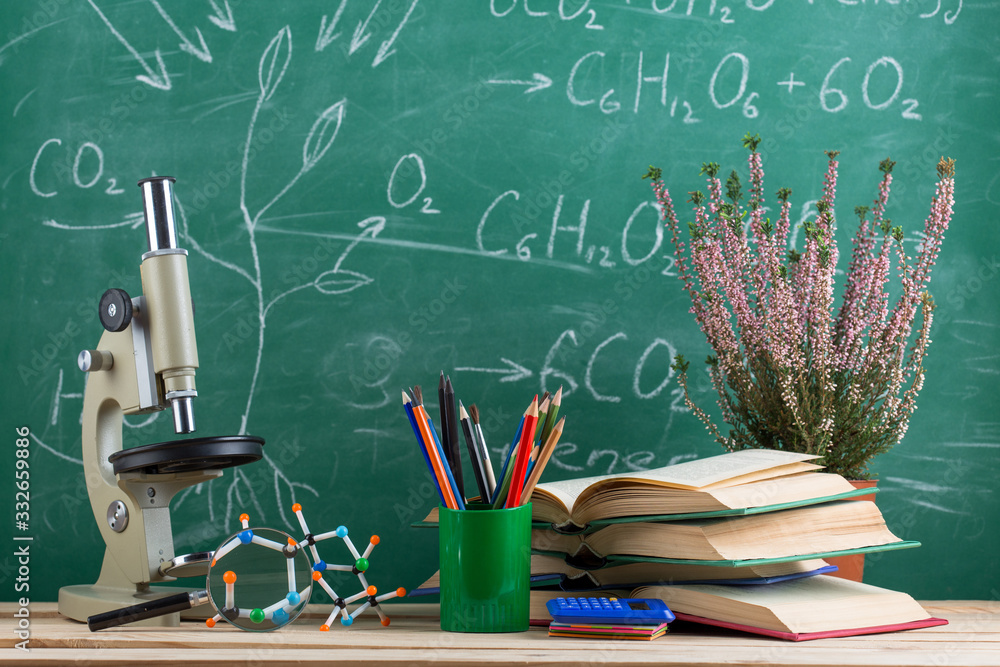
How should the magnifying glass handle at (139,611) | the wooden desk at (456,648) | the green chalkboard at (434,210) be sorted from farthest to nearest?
1. the green chalkboard at (434,210)
2. the magnifying glass handle at (139,611)
3. the wooden desk at (456,648)

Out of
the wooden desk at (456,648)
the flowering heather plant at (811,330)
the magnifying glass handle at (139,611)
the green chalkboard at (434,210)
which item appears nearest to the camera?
the wooden desk at (456,648)

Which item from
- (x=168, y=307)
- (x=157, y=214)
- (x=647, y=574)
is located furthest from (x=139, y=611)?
(x=647, y=574)

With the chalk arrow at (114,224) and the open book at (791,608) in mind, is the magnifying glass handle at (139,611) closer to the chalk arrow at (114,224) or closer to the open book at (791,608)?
the open book at (791,608)

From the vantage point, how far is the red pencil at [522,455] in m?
0.81

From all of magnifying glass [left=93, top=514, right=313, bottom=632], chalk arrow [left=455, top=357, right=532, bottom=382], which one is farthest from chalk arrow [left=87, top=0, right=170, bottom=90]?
magnifying glass [left=93, top=514, right=313, bottom=632]

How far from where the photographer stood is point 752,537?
819 mm

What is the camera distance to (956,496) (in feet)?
3.92

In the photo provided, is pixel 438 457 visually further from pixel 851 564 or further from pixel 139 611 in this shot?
pixel 851 564

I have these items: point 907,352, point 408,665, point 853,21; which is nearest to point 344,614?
point 408,665

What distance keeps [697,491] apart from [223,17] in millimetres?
993

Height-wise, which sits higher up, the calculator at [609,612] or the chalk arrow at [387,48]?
the chalk arrow at [387,48]

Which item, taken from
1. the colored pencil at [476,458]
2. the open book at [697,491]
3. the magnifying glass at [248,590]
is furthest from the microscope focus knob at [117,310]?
the open book at [697,491]

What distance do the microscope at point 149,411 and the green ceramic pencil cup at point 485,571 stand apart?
0.83 feet

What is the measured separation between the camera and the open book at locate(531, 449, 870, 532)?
802 millimetres
